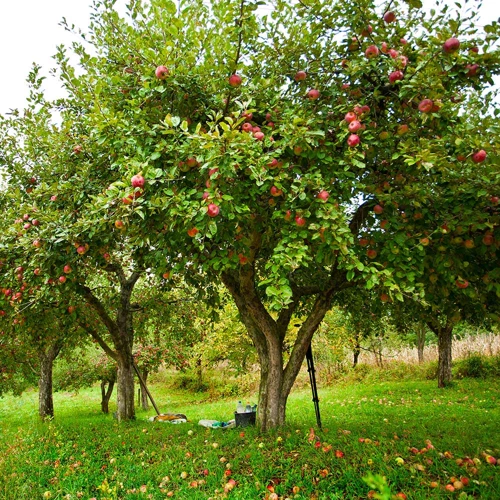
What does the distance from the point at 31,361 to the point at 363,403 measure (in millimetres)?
10640

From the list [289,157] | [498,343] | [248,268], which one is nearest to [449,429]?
[248,268]

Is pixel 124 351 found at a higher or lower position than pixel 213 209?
lower

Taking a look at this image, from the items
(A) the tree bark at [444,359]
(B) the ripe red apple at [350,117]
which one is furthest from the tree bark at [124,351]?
(A) the tree bark at [444,359]

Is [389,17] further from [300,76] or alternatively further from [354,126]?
[354,126]

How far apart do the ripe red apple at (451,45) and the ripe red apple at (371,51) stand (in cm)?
65

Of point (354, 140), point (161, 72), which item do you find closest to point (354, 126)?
point (354, 140)

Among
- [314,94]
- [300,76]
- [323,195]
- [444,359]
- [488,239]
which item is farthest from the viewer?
[444,359]

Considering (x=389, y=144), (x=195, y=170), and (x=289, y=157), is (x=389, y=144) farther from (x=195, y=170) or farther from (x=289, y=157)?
(x=195, y=170)

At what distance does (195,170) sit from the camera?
4.07 m

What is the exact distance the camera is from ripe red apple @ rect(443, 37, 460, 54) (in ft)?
11.2

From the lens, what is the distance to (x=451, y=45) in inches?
136

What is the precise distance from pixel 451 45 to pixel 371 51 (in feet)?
2.45

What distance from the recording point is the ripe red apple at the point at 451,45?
3.43 m

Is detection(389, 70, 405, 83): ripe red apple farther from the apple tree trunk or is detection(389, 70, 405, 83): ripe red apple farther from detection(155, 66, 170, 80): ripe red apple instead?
the apple tree trunk
